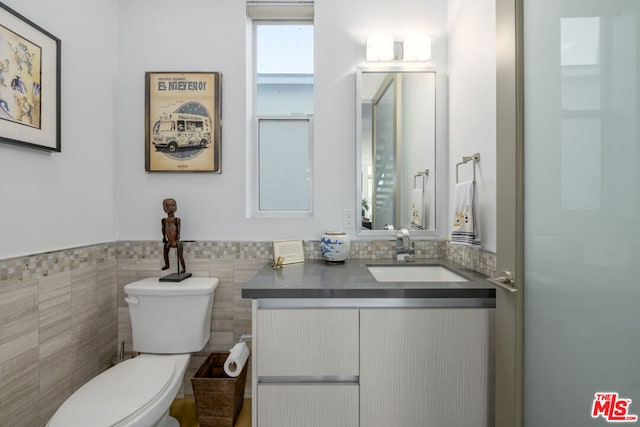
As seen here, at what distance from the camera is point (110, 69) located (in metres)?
1.83

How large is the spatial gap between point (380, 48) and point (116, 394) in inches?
82.0

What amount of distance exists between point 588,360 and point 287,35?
2.17 meters

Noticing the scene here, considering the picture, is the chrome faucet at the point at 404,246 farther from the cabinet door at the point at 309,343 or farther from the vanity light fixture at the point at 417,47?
the vanity light fixture at the point at 417,47

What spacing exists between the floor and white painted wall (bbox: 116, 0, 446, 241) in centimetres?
95

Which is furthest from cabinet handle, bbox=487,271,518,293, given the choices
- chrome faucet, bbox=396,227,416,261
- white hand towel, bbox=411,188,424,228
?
white hand towel, bbox=411,188,424,228

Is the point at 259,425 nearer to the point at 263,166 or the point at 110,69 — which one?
the point at 263,166

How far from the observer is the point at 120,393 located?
1223mm

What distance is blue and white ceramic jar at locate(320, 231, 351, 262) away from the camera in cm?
175

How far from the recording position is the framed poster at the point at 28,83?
1211 mm

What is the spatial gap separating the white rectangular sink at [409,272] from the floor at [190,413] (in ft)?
3.36

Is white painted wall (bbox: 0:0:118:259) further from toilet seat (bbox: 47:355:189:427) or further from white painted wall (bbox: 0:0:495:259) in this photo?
toilet seat (bbox: 47:355:189:427)

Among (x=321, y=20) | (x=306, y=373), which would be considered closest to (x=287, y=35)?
(x=321, y=20)

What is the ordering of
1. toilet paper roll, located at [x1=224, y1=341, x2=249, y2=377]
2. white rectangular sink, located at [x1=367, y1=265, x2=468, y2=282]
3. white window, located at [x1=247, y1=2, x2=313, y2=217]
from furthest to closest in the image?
white window, located at [x1=247, y1=2, x2=313, y2=217], white rectangular sink, located at [x1=367, y1=265, x2=468, y2=282], toilet paper roll, located at [x1=224, y1=341, x2=249, y2=377]


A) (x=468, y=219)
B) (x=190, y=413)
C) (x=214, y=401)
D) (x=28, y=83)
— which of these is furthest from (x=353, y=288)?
(x=28, y=83)
